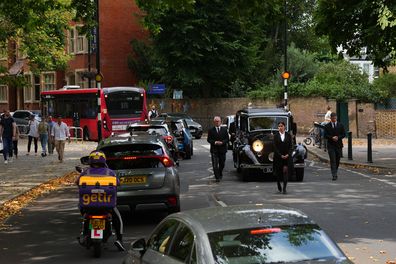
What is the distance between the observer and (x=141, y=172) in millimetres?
11805

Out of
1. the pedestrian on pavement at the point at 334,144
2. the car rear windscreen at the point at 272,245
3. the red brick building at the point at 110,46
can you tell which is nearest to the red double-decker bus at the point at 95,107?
the red brick building at the point at 110,46

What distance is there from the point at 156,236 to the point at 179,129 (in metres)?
20.6

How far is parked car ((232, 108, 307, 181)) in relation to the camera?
727 inches

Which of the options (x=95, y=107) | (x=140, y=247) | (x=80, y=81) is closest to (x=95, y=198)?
(x=140, y=247)

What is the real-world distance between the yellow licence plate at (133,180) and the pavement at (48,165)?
15.4ft

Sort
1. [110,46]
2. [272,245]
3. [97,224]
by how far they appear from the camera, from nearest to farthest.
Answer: [272,245] → [97,224] → [110,46]

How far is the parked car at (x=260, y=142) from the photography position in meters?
18.5

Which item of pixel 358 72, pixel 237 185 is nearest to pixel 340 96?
pixel 358 72

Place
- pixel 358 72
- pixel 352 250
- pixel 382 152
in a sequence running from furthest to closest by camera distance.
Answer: pixel 358 72 → pixel 382 152 → pixel 352 250

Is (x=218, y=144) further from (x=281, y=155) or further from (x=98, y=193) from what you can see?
(x=98, y=193)

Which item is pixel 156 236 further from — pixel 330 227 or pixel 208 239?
pixel 330 227

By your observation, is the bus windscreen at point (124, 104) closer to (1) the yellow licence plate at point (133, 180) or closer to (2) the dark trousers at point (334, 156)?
(2) the dark trousers at point (334, 156)

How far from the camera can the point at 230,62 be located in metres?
48.4

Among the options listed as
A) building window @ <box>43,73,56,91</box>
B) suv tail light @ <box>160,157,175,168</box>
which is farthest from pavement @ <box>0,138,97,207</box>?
building window @ <box>43,73,56,91</box>
